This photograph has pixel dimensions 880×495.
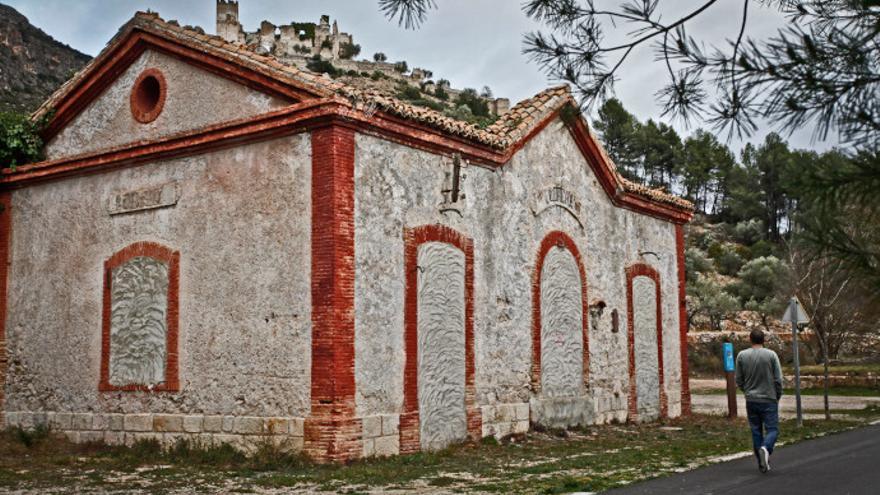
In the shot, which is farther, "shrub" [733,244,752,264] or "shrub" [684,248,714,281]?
"shrub" [733,244,752,264]

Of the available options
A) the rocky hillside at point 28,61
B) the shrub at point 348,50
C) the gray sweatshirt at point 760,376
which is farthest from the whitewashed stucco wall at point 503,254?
the shrub at point 348,50

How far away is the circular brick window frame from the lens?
1455 cm

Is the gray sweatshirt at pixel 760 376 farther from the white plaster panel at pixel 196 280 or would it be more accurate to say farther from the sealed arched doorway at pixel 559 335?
the white plaster panel at pixel 196 280

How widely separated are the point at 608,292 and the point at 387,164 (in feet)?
23.2

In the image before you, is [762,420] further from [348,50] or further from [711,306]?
[348,50]

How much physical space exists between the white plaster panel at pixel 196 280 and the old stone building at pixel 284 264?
0.11ft

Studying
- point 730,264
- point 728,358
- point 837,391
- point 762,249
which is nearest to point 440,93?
point 762,249

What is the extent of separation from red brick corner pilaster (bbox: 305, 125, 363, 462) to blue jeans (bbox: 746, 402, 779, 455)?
4.84m

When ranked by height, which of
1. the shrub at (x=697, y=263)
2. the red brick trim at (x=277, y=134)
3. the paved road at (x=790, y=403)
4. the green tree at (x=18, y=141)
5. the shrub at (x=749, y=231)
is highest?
the shrub at (x=749, y=231)

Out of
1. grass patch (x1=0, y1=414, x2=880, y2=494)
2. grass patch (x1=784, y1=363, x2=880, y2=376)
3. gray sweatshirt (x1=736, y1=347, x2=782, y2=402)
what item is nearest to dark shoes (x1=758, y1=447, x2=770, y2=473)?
gray sweatshirt (x1=736, y1=347, x2=782, y2=402)

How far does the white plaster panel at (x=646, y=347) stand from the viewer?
18.9 m

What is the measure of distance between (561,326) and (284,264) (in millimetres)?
6146

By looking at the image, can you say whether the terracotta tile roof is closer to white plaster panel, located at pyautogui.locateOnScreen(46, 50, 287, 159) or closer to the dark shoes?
white plaster panel, located at pyautogui.locateOnScreen(46, 50, 287, 159)

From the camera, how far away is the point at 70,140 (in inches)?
623
